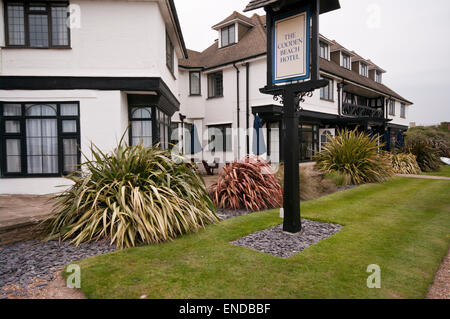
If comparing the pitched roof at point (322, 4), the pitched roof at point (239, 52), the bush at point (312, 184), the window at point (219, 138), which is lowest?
the bush at point (312, 184)

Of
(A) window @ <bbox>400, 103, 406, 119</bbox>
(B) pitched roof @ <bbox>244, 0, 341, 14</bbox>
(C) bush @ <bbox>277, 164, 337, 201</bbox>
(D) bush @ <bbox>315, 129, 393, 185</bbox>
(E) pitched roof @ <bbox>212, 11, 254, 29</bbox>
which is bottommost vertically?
(C) bush @ <bbox>277, 164, 337, 201</bbox>

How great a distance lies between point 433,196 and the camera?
8.42 metres

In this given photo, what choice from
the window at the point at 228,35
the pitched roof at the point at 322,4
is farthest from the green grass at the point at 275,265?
the window at the point at 228,35

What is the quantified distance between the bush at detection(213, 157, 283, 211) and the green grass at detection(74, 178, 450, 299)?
1170 mm

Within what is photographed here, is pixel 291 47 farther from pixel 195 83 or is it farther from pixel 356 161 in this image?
pixel 195 83

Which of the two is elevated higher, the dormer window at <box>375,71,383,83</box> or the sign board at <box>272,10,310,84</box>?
the dormer window at <box>375,71,383,83</box>

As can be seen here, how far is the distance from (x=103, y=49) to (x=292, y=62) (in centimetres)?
649

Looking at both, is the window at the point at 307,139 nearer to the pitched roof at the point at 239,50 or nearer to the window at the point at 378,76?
the pitched roof at the point at 239,50

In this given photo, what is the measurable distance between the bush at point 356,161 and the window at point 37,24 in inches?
397

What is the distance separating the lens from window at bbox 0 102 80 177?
8.77 m

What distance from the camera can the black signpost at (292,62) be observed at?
4652 millimetres

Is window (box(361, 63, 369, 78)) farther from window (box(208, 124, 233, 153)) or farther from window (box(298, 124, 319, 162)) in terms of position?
window (box(208, 124, 233, 153))

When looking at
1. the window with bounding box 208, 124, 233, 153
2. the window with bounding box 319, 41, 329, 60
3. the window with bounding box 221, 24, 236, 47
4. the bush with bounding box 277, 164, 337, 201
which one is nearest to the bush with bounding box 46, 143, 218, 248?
the bush with bounding box 277, 164, 337, 201

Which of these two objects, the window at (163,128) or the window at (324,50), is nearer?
the window at (163,128)
